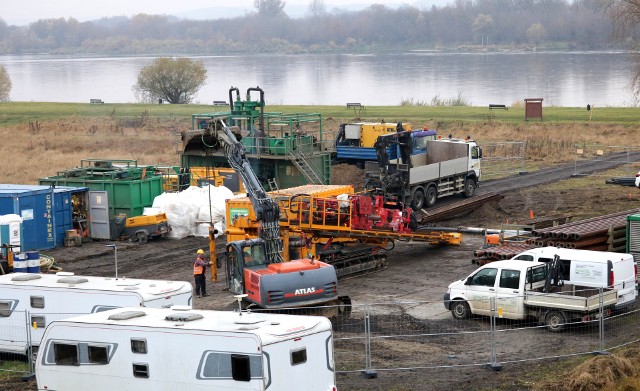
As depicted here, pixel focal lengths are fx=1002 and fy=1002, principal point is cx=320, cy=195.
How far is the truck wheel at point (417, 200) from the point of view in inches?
1538

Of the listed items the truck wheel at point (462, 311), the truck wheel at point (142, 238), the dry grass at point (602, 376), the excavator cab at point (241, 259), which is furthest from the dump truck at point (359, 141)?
the dry grass at point (602, 376)

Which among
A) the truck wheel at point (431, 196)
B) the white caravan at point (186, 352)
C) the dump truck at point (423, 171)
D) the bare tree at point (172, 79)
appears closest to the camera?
the white caravan at point (186, 352)

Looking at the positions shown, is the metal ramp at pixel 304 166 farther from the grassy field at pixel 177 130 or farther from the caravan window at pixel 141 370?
the caravan window at pixel 141 370

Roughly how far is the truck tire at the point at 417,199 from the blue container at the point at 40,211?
1272 cm

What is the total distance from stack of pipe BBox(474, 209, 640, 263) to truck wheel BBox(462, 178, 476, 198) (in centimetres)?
1497

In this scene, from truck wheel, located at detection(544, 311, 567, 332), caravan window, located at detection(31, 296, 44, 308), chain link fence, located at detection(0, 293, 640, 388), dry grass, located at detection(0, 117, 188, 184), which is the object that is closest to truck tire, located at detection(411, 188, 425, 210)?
chain link fence, located at detection(0, 293, 640, 388)

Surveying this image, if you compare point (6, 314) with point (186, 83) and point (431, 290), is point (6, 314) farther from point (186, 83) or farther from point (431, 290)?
point (186, 83)

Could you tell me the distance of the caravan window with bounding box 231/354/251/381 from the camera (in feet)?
48.6

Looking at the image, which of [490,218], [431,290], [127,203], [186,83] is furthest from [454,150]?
[186,83]

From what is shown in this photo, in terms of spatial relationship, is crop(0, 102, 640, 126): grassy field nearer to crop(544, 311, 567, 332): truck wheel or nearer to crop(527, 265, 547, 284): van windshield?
crop(527, 265, 547, 284): van windshield

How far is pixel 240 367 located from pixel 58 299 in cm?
611

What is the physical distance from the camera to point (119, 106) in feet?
300

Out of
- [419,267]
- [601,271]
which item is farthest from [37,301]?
[419,267]

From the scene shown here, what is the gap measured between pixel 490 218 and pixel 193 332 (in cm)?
2327
